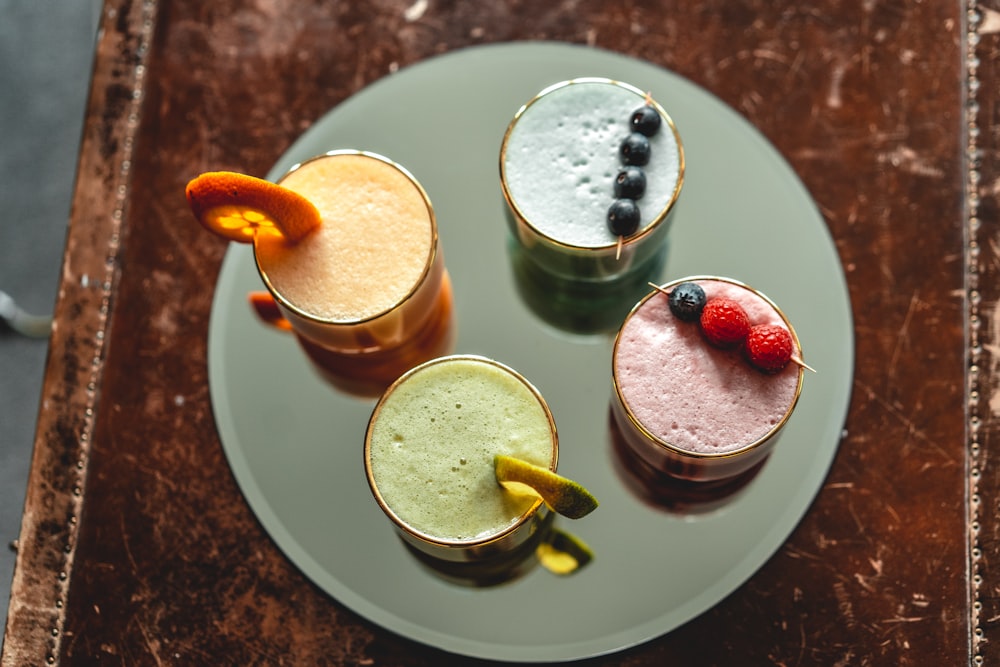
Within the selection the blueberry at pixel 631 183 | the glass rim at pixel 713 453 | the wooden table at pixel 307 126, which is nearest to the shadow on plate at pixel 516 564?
the wooden table at pixel 307 126

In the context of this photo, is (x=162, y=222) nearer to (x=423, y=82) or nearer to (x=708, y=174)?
(x=423, y=82)

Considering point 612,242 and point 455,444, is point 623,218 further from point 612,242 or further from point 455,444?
point 455,444

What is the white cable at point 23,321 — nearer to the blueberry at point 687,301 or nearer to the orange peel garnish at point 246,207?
the orange peel garnish at point 246,207

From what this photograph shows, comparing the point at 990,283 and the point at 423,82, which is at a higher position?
the point at 423,82

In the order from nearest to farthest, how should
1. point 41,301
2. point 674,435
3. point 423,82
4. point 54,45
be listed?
point 674,435 → point 423,82 → point 41,301 → point 54,45

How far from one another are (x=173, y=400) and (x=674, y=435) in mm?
778

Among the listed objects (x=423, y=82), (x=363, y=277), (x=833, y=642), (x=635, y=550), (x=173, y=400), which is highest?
(x=423, y=82)

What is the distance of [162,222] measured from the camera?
1522 mm

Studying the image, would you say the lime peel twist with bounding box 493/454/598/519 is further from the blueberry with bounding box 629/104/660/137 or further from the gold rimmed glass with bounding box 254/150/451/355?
the blueberry with bounding box 629/104/660/137

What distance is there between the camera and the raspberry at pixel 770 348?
1188mm

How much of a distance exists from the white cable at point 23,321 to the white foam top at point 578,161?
1.25 m

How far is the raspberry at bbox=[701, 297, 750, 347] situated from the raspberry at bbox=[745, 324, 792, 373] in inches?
0.7

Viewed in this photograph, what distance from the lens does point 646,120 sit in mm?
1327

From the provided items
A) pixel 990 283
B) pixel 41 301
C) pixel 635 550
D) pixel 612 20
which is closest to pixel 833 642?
pixel 635 550
